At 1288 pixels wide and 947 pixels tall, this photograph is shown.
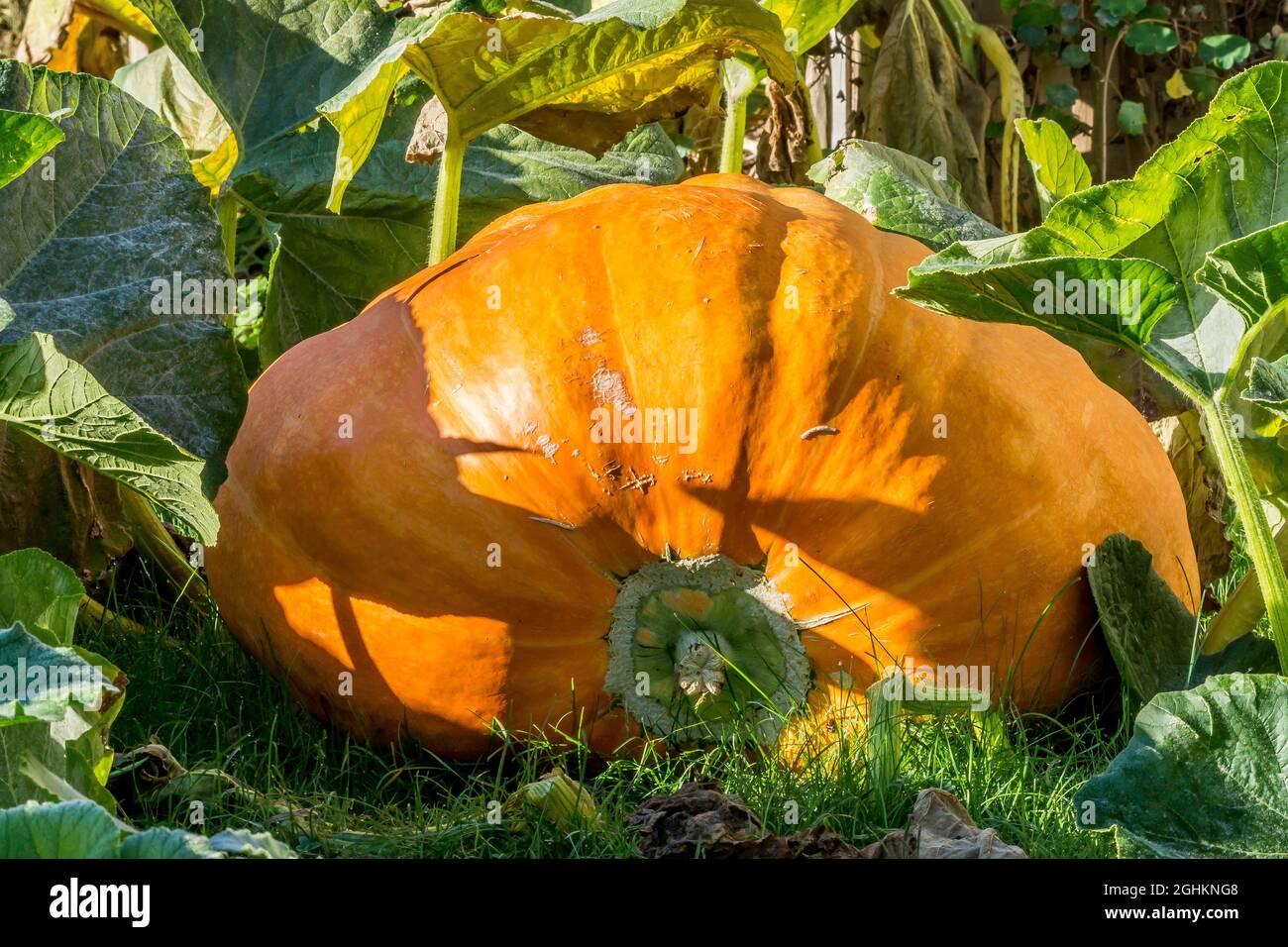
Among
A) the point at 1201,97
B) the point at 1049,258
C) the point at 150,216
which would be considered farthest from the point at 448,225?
the point at 1201,97

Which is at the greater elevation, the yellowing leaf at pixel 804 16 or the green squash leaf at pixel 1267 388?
the yellowing leaf at pixel 804 16

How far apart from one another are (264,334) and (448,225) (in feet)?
Result: 1.42

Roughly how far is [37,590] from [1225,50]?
10.8ft

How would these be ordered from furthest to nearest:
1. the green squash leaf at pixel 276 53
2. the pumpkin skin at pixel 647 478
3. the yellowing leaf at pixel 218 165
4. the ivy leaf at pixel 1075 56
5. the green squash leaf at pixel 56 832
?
the ivy leaf at pixel 1075 56, the yellowing leaf at pixel 218 165, the green squash leaf at pixel 276 53, the pumpkin skin at pixel 647 478, the green squash leaf at pixel 56 832

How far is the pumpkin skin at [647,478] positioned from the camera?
1.60m

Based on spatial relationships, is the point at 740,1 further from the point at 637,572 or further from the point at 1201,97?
the point at 1201,97

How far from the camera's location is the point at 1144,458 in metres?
1.83

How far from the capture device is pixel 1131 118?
3693 mm

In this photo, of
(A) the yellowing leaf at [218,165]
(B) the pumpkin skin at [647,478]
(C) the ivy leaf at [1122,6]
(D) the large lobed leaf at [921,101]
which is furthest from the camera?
(C) the ivy leaf at [1122,6]

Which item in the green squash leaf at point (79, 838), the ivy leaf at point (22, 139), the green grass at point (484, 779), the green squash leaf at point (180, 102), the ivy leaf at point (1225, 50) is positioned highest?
the ivy leaf at point (1225, 50)

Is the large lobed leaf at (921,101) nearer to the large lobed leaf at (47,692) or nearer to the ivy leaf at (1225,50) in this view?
the ivy leaf at (1225,50)

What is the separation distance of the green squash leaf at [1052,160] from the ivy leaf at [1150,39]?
1944 millimetres

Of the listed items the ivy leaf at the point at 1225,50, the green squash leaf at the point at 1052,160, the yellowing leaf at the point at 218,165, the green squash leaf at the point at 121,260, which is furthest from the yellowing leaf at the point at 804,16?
the ivy leaf at the point at 1225,50

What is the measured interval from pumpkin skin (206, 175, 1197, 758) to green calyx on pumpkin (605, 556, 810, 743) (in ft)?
0.07
